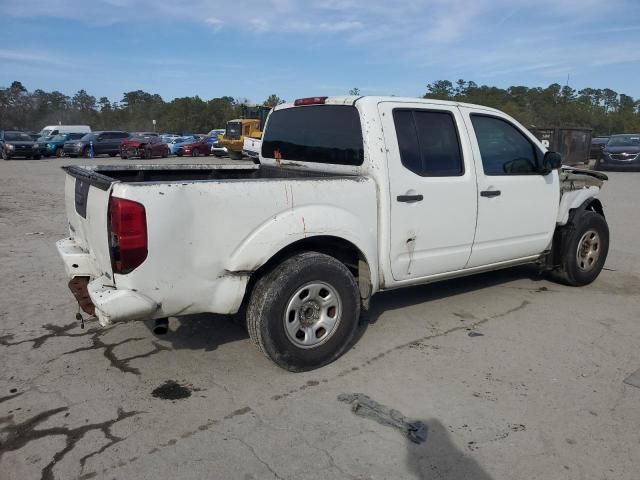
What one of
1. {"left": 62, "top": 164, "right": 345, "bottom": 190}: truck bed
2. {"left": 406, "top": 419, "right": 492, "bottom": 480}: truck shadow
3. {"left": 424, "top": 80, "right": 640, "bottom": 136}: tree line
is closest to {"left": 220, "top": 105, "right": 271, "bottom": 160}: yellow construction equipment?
{"left": 62, "top": 164, "right": 345, "bottom": 190}: truck bed

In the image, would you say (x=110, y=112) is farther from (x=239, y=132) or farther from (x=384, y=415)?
(x=384, y=415)

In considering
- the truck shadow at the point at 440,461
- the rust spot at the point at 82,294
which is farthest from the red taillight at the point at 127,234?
the truck shadow at the point at 440,461

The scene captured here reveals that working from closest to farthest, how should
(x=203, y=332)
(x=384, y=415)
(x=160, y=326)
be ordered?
(x=384, y=415), (x=160, y=326), (x=203, y=332)

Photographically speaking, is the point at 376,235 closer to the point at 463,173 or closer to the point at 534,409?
the point at 463,173

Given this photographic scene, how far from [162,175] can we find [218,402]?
235 cm

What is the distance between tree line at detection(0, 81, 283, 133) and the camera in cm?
8250

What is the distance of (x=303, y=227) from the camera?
11.6ft

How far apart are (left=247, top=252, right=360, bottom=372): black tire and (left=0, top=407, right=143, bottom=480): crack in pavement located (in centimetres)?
93

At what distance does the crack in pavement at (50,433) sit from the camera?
279 cm

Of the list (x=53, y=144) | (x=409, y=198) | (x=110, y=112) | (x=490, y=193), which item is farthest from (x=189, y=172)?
(x=110, y=112)

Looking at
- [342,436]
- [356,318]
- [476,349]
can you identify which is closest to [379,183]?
[356,318]

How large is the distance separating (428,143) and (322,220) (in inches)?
49.1

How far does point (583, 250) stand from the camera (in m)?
5.71

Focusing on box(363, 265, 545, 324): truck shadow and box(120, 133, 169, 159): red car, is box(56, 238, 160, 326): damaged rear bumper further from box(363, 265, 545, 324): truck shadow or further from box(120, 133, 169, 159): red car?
box(120, 133, 169, 159): red car
